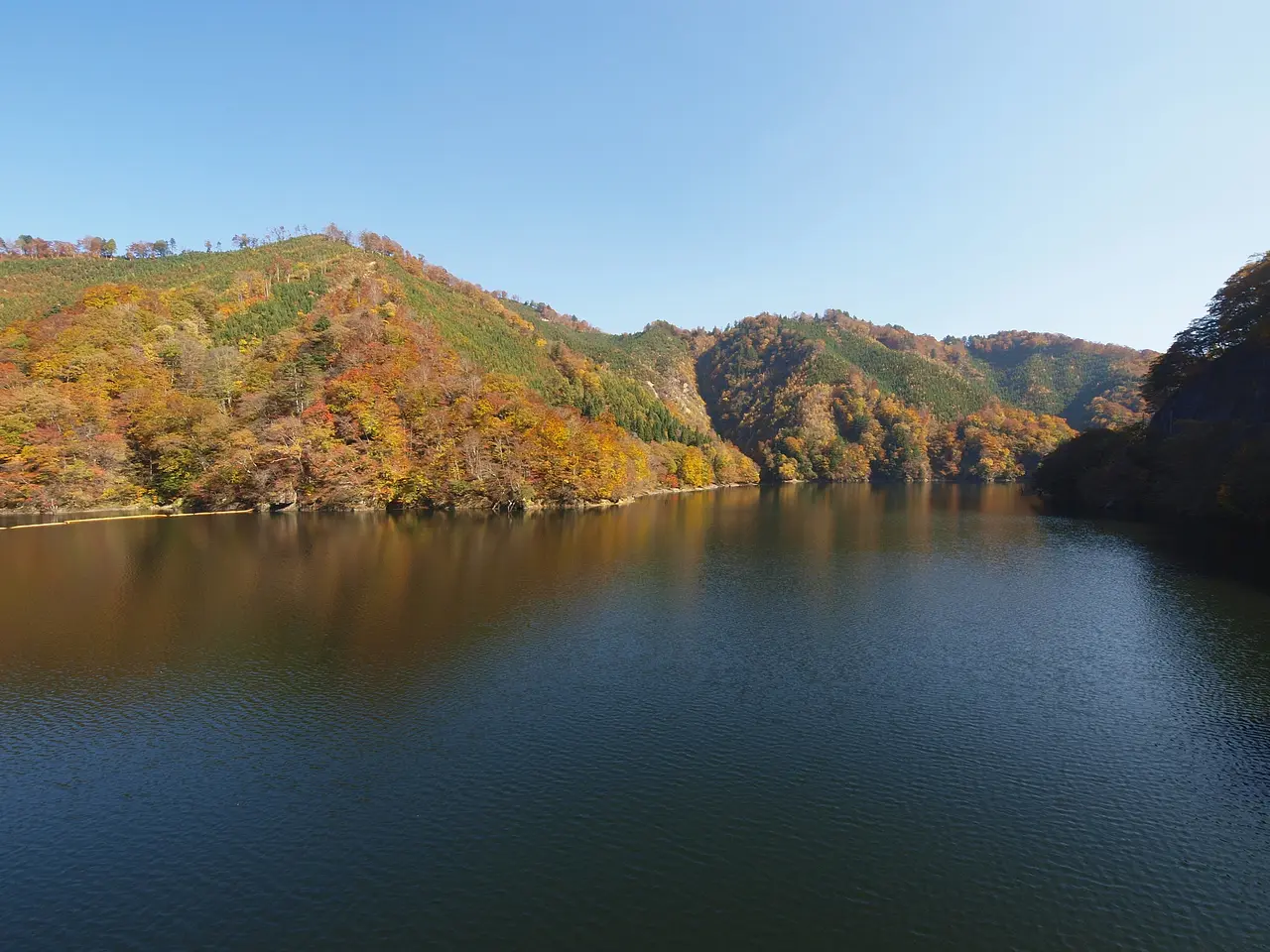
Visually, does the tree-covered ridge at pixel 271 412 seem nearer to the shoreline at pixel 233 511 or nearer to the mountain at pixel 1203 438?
the shoreline at pixel 233 511

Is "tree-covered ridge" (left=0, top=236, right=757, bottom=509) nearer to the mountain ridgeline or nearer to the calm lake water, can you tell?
the mountain ridgeline

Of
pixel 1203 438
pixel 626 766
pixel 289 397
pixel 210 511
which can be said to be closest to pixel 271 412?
pixel 289 397

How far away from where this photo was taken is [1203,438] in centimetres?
6638

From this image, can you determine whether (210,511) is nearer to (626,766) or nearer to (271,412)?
(271,412)

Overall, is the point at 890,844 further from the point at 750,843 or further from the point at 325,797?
the point at 325,797

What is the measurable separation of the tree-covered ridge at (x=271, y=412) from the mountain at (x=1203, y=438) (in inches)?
2549

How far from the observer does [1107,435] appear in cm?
8950

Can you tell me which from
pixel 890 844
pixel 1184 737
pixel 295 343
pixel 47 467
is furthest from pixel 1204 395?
pixel 47 467

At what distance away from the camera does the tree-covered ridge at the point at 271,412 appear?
225ft

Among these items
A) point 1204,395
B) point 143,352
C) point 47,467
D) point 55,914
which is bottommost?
point 55,914

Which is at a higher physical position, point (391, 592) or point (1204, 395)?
point (1204, 395)

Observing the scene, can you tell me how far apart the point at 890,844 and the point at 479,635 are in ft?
64.0

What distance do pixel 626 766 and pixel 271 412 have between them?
76.8m

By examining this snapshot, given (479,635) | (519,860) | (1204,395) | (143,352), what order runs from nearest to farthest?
1. (519,860)
2. (479,635)
3. (1204,395)
4. (143,352)
